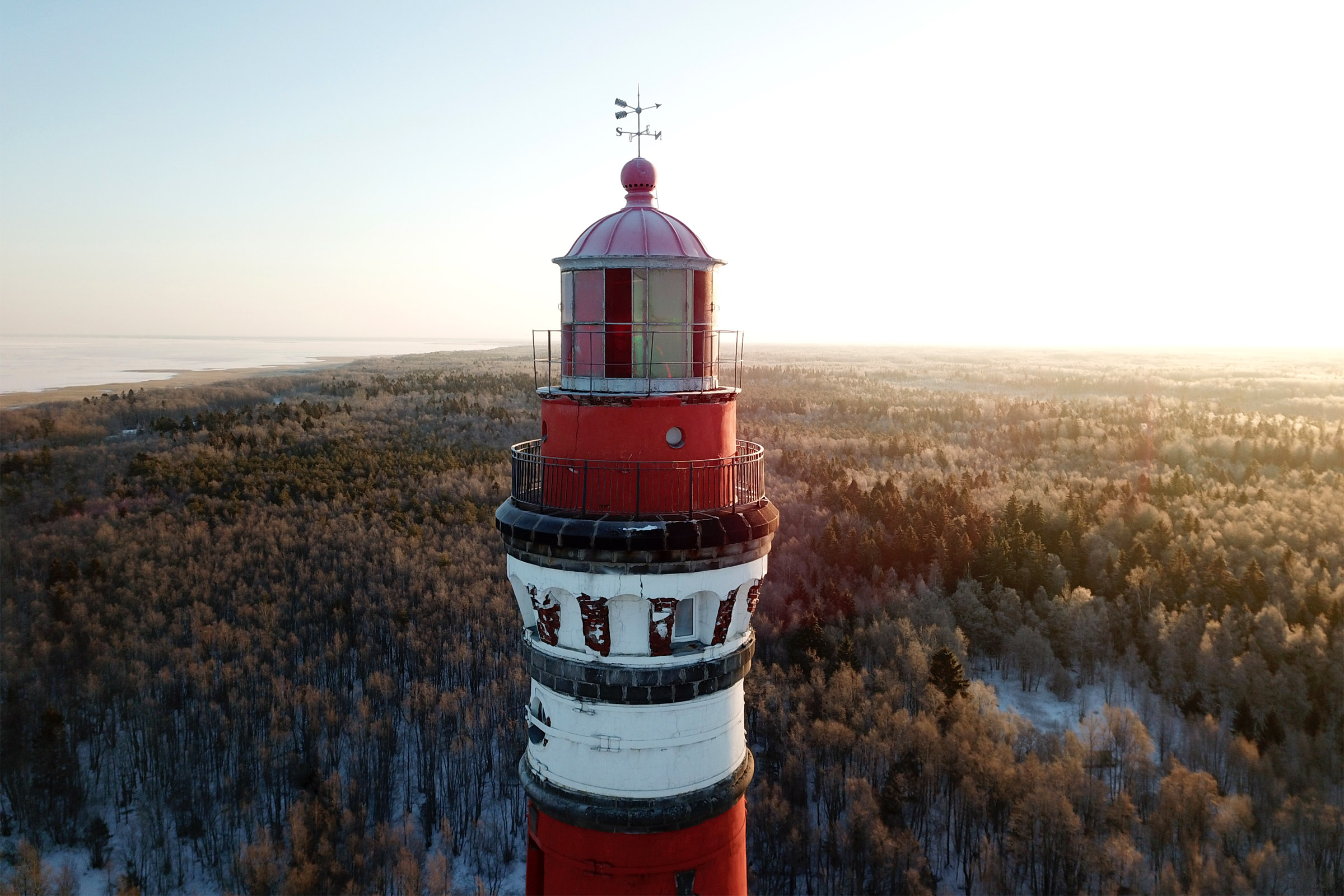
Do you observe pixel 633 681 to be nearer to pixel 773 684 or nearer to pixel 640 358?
pixel 640 358

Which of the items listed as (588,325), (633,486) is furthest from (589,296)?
(633,486)

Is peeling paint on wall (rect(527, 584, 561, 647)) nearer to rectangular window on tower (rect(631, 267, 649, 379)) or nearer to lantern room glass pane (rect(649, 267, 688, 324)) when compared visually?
rectangular window on tower (rect(631, 267, 649, 379))

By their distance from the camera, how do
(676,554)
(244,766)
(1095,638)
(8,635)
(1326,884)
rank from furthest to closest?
1. (1095,638)
2. (8,635)
3. (244,766)
4. (1326,884)
5. (676,554)

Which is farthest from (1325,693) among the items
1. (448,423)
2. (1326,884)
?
(448,423)

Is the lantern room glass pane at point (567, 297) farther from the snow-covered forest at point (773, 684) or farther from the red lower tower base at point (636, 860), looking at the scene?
the snow-covered forest at point (773, 684)

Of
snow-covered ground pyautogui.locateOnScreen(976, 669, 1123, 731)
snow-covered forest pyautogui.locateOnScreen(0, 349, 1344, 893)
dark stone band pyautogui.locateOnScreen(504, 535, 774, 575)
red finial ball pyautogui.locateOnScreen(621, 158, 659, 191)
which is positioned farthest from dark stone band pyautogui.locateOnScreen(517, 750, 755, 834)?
snow-covered ground pyautogui.locateOnScreen(976, 669, 1123, 731)

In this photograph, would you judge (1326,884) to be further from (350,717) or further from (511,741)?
(350,717)
